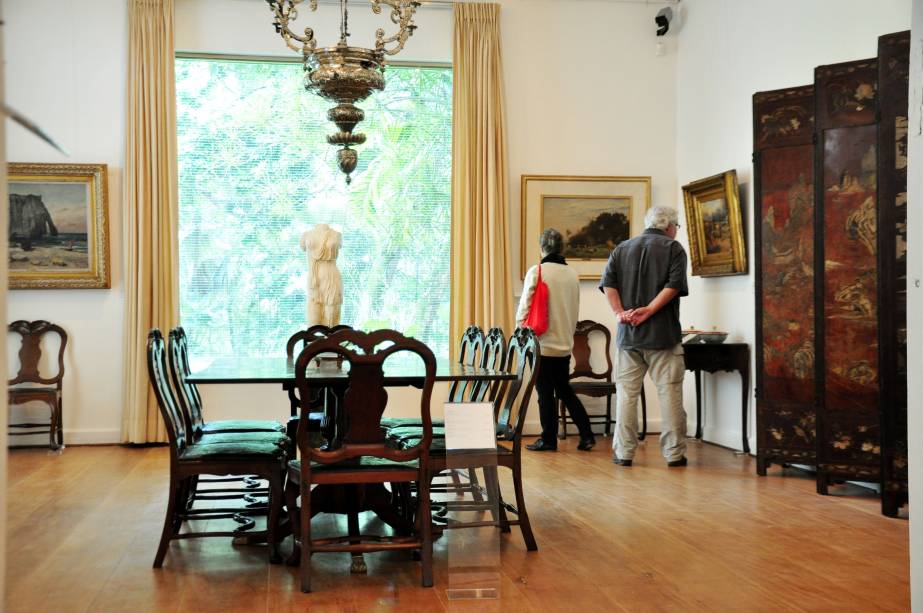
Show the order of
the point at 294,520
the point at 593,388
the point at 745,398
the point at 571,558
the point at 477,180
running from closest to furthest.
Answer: the point at 294,520 → the point at 571,558 → the point at 745,398 → the point at 593,388 → the point at 477,180

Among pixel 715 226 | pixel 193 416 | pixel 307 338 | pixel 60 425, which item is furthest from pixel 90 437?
pixel 715 226

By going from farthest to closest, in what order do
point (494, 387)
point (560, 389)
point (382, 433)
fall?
point (560, 389) → point (494, 387) → point (382, 433)

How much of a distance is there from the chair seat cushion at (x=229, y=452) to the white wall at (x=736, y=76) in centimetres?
433

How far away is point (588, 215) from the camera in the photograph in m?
8.70

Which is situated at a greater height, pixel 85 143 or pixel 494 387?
pixel 85 143

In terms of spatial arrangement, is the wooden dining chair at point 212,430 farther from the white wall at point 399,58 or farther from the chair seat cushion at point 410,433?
the white wall at point 399,58

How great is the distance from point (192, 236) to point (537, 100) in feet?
10.7

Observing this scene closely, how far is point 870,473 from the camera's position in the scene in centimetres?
537

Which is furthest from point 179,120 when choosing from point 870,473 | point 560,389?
point 870,473

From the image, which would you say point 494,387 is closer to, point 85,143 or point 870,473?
point 870,473

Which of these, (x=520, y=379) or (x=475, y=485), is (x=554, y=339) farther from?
(x=475, y=485)

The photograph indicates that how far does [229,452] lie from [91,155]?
4.75 m

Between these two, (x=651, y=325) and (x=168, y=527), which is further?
(x=651, y=325)

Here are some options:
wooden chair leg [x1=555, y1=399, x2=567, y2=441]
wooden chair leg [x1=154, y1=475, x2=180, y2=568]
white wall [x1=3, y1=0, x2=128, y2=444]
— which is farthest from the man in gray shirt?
white wall [x1=3, y1=0, x2=128, y2=444]
